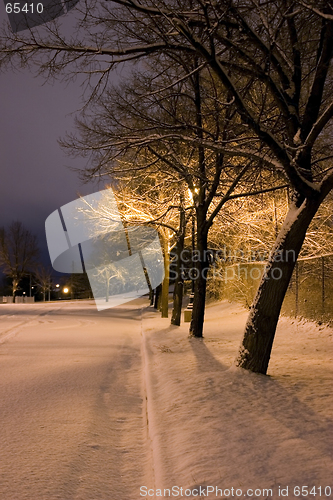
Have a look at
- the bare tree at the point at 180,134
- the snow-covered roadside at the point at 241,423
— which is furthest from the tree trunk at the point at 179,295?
the snow-covered roadside at the point at 241,423

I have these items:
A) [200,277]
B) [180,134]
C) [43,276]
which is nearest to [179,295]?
[200,277]

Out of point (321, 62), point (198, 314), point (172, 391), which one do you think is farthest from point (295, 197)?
point (198, 314)

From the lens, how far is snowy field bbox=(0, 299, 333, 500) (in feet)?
13.1

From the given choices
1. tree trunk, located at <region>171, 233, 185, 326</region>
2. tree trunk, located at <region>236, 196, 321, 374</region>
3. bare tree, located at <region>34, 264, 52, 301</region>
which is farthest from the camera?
bare tree, located at <region>34, 264, 52, 301</region>

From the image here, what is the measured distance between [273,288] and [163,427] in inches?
127

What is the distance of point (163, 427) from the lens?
220 inches

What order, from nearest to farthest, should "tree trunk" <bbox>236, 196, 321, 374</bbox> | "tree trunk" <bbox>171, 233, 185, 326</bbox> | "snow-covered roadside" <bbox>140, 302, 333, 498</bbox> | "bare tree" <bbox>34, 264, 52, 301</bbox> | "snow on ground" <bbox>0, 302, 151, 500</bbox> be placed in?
"snow-covered roadside" <bbox>140, 302, 333, 498</bbox>
"snow on ground" <bbox>0, 302, 151, 500</bbox>
"tree trunk" <bbox>236, 196, 321, 374</bbox>
"tree trunk" <bbox>171, 233, 185, 326</bbox>
"bare tree" <bbox>34, 264, 52, 301</bbox>

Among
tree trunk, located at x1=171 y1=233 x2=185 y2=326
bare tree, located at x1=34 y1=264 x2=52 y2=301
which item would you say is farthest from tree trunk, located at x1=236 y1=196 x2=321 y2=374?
bare tree, located at x1=34 y1=264 x2=52 y2=301

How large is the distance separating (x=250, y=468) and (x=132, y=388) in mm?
4214

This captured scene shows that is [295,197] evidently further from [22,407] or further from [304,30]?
[22,407]

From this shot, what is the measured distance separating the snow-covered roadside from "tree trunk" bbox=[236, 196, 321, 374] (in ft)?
1.08

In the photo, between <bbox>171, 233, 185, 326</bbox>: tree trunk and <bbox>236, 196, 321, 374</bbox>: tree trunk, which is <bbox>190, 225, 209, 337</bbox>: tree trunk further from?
<bbox>236, 196, 321, 374</bbox>: tree trunk

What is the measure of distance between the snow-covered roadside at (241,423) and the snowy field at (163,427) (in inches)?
0.6

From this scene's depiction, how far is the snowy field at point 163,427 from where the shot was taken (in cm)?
400
